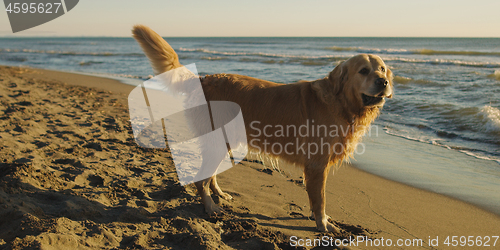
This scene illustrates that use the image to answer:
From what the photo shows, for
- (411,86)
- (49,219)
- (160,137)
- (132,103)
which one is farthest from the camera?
(411,86)

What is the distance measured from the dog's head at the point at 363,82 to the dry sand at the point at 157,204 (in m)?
1.25

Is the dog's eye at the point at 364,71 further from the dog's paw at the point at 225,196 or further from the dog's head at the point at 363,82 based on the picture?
the dog's paw at the point at 225,196

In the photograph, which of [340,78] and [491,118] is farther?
[491,118]

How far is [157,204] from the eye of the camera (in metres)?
3.05

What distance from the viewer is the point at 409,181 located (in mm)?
4074

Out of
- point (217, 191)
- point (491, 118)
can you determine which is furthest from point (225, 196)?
point (491, 118)

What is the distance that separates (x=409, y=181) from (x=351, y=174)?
0.72 meters

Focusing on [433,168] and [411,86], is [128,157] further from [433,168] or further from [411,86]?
[411,86]

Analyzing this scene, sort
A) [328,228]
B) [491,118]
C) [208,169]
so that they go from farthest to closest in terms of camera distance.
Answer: [491,118] < [208,169] < [328,228]

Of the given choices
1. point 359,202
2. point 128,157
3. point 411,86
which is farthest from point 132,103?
point 411,86

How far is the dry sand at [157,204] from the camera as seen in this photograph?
2342 millimetres

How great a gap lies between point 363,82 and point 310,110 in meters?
0.55

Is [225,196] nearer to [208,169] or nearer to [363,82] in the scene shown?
[208,169]

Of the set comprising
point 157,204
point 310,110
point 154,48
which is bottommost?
point 157,204
